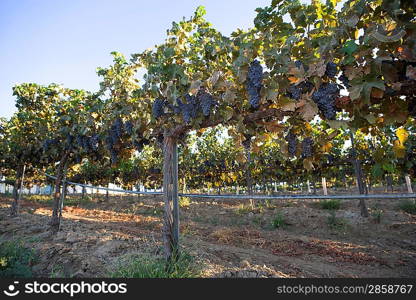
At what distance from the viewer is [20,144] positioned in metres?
8.91

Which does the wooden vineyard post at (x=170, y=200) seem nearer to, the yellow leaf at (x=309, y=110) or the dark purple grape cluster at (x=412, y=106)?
the yellow leaf at (x=309, y=110)

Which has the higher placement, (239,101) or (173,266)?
(239,101)

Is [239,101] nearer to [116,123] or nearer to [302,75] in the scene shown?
[302,75]

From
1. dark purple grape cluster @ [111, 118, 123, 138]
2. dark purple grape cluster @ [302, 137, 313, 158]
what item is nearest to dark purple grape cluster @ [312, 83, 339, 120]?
dark purple grape cluster @ [302, 137, 313, 158]

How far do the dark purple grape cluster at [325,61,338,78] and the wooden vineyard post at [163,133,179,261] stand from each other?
2.36 m

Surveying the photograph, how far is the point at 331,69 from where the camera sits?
6.89ft

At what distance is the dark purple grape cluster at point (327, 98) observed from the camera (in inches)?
83.7

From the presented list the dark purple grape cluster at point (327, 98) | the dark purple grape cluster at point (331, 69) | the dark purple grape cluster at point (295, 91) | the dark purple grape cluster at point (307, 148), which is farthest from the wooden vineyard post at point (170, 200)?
the dark purple grape cluster at point (331, 69)

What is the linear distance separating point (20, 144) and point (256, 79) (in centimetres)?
947

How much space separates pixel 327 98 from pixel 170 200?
2430 mm

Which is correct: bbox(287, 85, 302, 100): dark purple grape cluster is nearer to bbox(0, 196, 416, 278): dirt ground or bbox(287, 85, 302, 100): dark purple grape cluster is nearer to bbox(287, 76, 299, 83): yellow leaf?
bbox(287, 76, 299, 83): yellow leaf

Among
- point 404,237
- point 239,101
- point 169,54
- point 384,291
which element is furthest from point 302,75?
point 404,237

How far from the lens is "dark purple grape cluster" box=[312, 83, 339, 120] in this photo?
2.12 meters

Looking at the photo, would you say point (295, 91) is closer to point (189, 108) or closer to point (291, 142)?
point (291, 142)
